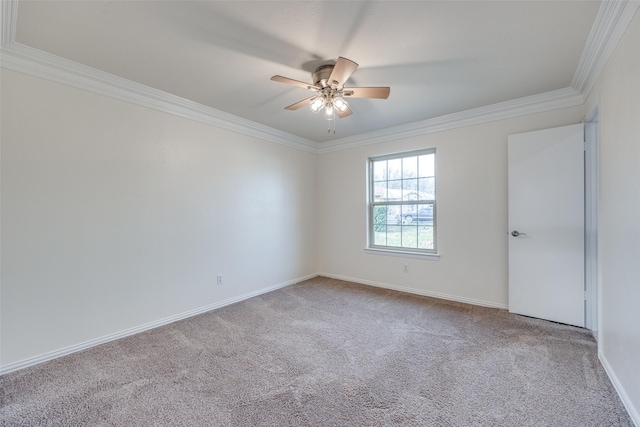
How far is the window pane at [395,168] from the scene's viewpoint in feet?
13.7

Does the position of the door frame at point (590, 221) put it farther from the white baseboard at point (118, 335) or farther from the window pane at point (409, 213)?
the white baseboard at point (118, 335)

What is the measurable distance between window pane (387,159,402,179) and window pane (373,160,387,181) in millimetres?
71

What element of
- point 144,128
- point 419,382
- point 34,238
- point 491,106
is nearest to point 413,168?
point 491,106

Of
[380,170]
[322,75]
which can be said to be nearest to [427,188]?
[380,170]

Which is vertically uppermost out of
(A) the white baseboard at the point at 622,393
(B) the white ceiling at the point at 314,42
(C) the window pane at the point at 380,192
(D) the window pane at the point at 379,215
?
(B) the white ceiling at the point at 314,42

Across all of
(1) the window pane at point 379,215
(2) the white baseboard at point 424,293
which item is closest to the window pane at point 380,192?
(1) the window pane at point 379,215

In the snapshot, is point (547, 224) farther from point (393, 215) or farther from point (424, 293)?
point (393, 215)

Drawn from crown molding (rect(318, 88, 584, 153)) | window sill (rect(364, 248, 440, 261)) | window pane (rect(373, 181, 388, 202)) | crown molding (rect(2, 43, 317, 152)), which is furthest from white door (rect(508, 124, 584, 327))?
crown molding (rect(2, 43, 317, 152))

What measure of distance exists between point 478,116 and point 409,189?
4.18 feet

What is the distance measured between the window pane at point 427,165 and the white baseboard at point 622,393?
8.24 ft

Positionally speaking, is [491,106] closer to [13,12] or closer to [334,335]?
[334,335]

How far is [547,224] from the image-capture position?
2.87 meters

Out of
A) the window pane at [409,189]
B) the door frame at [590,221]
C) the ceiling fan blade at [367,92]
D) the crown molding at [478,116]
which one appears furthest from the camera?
the window pane at [409,189]

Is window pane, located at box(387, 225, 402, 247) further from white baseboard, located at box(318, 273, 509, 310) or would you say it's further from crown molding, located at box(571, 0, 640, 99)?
crown molding, located at box(571, 0, 640, 99)
